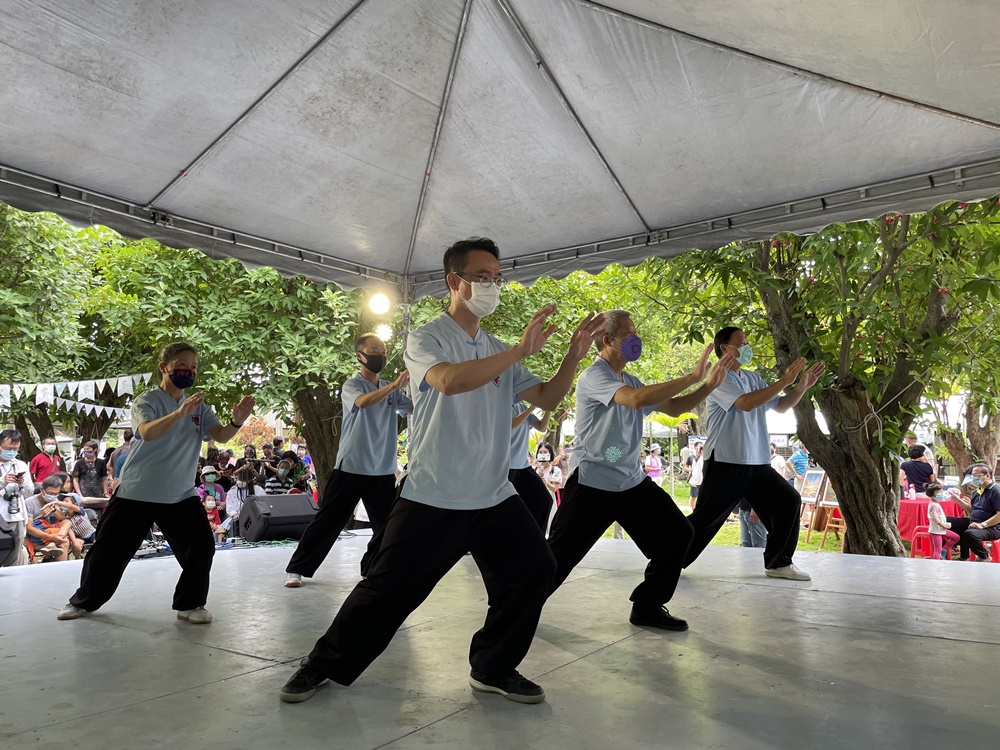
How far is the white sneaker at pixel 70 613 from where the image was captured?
15.9 feet

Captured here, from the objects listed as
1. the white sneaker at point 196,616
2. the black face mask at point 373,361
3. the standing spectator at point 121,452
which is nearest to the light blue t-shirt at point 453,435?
the white sneaker at point 196,616

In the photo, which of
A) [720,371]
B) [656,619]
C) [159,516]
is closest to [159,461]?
[159,516]

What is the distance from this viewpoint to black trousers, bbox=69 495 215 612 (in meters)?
4.77

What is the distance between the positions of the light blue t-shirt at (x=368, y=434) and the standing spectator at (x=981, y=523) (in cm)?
787

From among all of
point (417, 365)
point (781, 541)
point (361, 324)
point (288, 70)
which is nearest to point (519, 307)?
point (361, 324)

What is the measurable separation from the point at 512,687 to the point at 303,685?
0.85 metres

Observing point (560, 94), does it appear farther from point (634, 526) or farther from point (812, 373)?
point (634, 526)

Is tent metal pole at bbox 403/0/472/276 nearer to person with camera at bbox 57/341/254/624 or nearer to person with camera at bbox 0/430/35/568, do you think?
person with camera at bbox 57/341/254/624

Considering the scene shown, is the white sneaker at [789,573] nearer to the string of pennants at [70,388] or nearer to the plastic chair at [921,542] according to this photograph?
the plastic chair at [921,542]

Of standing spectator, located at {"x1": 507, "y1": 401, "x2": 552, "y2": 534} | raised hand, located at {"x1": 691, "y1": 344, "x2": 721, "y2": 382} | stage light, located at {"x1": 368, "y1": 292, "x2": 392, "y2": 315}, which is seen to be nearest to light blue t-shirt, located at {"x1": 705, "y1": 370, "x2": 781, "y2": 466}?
raised hand, located at {"x1": 691, "y1": 344, "x2": 721, "y2": 382}

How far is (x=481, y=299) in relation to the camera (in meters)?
3.37

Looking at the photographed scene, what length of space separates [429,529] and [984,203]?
5481 mm

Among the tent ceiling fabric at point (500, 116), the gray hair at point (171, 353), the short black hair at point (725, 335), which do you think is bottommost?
the gray hair at point (171, 353)

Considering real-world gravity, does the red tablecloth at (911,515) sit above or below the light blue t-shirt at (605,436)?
below
